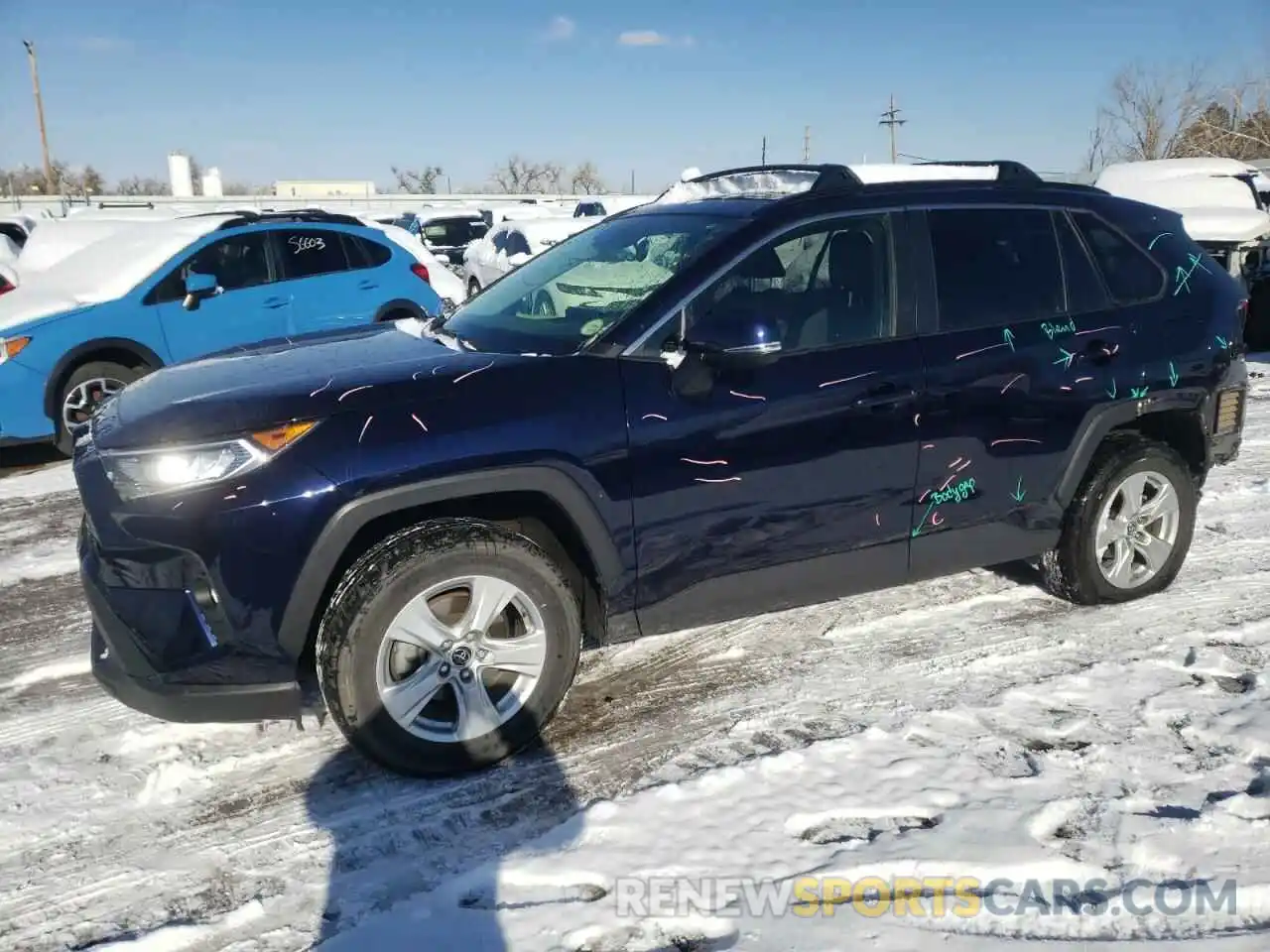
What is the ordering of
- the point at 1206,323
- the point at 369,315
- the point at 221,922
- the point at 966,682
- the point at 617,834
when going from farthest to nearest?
1. the point at 369,315
2. the point at 1206,323
3. the point at 966,682
4. the point at 617,834
5. the point at 221,922

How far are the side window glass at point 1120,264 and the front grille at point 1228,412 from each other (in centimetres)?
60

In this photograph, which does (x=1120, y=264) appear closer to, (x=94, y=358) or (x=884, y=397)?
(x=884, y=397)

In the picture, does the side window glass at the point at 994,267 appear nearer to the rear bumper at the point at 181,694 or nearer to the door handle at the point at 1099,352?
the door handle at the point at 1099,352

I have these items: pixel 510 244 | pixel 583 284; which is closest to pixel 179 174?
pixel 510 244

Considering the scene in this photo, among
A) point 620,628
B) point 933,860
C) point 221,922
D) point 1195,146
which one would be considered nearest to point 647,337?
point 620,628

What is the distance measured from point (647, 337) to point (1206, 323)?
267cm

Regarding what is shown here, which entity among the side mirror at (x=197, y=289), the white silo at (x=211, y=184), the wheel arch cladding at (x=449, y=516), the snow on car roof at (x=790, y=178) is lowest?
the wheel arch cladding at (x=449, y=516)

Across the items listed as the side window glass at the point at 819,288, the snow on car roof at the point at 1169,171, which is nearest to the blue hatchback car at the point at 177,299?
the side window glass at the point at 819,288

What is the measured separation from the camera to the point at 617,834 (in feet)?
9.30

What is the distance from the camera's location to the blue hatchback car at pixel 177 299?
7125 millimetres

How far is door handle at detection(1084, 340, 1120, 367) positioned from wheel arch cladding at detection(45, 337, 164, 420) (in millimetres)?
6300

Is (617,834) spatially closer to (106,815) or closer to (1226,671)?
(106,815)

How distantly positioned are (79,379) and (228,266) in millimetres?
1526

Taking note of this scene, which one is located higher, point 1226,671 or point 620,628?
point 620,628
